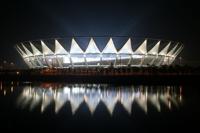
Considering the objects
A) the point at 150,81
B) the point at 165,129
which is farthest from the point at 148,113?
the point at 150,81

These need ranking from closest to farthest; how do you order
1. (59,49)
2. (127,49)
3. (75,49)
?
1. (127,49)
2. (75,49)
3. (59,49)

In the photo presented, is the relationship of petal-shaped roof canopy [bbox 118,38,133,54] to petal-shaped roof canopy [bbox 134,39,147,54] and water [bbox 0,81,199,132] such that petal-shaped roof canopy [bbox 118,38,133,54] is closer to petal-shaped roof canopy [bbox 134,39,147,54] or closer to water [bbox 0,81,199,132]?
petal-shaped roof canopy [bbox 134,39,147,54]

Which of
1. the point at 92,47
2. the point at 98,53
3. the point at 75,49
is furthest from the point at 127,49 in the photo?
the point at 75,49

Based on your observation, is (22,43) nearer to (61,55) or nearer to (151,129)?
(61,55)

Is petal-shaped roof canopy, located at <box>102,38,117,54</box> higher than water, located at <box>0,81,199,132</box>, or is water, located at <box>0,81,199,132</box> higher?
petal-shaped roof canopy, located at <box>102,38,117,54</box>

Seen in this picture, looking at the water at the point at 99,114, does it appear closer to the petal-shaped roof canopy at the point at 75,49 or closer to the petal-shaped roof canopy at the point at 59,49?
the petal-shaped roof canopy at the point at 75,49

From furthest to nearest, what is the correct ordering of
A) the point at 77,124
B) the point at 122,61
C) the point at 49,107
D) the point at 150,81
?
1. the point at 122,61
2. the point at 150,81
3. the point at 49,107
4. the point at 77,124

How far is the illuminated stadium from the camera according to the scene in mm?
39625

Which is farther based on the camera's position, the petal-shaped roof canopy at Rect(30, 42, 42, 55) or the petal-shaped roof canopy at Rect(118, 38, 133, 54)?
the petal-shaped roof canopy at Rect(30, 42, 42, 55)

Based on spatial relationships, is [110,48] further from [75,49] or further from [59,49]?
[59,49]

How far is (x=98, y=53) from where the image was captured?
131 feet

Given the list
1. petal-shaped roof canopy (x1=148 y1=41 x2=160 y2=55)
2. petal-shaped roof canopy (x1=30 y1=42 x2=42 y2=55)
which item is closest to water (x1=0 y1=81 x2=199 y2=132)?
petal-shaped roof canopy (x1=148 y1=41 x2=160 y2=55)

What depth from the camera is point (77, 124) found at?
8.20m

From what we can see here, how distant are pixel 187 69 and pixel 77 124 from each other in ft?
86.1
